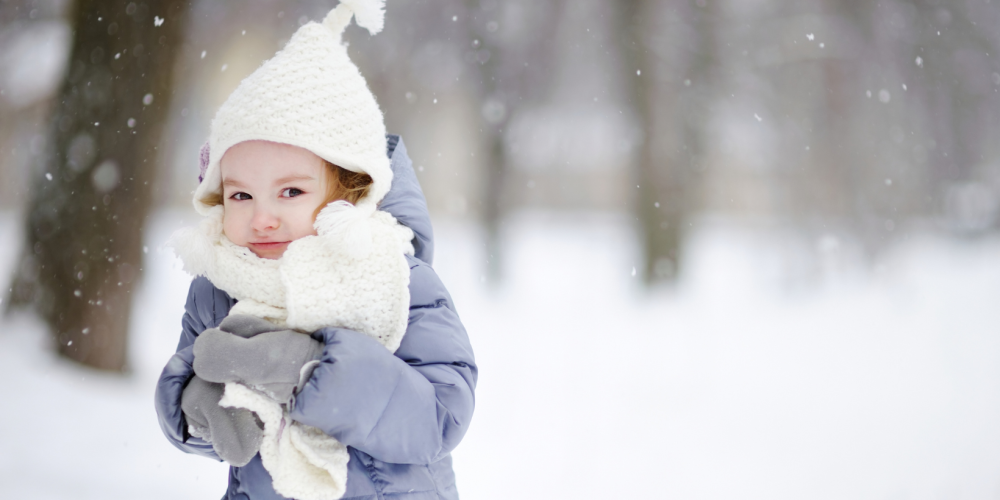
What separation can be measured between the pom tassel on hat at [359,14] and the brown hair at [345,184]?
0.30 m

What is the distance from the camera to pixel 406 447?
1.21 metres

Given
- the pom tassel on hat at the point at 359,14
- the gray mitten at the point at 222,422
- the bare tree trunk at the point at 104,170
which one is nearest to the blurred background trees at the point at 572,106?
the bare tree trunk at the point at 104,170

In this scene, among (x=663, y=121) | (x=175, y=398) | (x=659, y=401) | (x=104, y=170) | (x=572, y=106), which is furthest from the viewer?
(x=572, y=106)

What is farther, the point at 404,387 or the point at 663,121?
the point at 663,121

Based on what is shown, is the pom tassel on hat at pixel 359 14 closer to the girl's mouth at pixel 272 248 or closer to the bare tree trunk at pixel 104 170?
the girl's mouth at pixel 272 248

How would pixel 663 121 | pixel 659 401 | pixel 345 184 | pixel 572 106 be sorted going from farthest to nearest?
pixel 572 106 < pixel 663 121 < pixel 659 401 < pixel 345 184

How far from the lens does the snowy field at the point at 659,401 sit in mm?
3107

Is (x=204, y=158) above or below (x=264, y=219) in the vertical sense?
above

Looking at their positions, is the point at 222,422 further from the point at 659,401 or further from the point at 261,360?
the point at 659,401

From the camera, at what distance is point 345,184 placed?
1.44m

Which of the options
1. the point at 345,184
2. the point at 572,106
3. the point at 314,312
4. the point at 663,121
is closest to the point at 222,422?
the point at 314,312

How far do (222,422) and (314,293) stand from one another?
0.94 feet

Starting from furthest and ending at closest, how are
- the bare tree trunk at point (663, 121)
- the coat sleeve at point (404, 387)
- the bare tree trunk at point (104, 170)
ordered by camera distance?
1. the bare tree trunk at point (663, 121)
2. the bare tree trunk at point (104, 170)
3. the coat sleeve at point (404, 387)

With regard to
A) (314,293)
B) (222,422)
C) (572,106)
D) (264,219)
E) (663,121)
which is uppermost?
(572,106)
